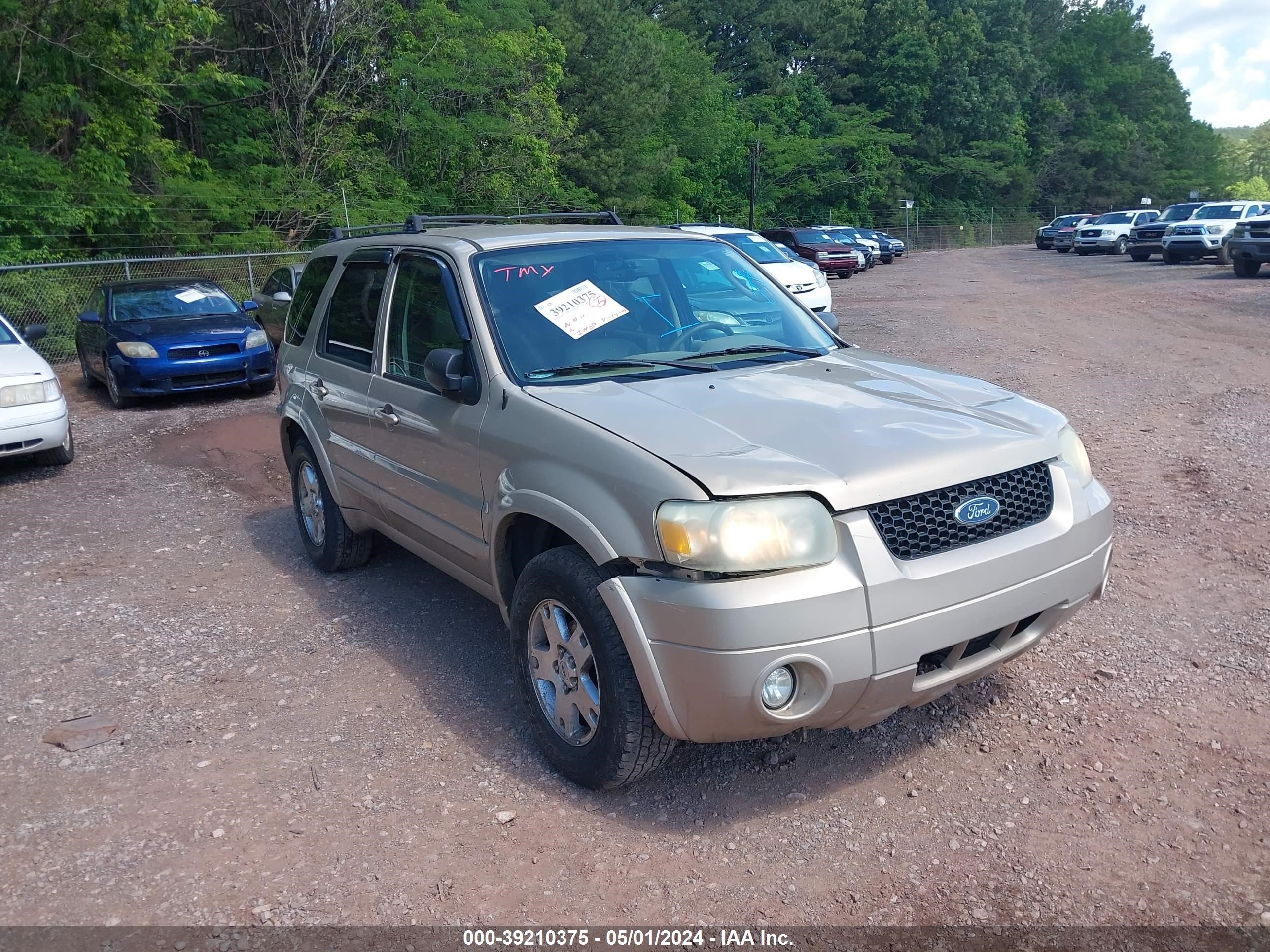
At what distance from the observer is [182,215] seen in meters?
22.1

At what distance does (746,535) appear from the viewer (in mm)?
3057

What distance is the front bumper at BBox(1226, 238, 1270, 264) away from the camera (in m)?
22.1

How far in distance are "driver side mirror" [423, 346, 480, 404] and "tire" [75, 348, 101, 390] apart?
36.7 ft

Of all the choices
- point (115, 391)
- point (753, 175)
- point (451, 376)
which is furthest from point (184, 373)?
point (753, 175)

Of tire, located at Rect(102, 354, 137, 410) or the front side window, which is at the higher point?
the front side window

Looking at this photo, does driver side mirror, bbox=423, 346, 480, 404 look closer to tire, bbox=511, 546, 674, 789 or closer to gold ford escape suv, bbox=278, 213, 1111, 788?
gold ford escape suv, bbox=278, 213, 1111, 788

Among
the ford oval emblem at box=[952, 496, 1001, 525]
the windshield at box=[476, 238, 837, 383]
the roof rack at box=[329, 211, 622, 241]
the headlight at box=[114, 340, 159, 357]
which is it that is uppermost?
the roof rack at box=[329, 211, 622, 241]

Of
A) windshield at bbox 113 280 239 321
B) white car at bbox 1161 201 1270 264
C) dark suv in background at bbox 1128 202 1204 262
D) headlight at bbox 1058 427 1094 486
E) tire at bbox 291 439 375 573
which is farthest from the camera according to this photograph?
dark suv in background at bbox 1128 202 1204 262

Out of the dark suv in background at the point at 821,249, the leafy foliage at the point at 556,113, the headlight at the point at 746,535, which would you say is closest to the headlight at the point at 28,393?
the headlight at the point at 746,535

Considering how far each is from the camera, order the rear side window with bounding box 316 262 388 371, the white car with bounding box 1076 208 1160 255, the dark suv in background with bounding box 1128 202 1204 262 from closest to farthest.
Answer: the rear side window with bounding box 316 262 388 371
the dark suv in background with bounding box 1128 202 1204 262
the white car with bounding box 1076 208 1160 255

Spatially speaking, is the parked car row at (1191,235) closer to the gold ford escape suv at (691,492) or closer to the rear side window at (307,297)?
the gold ford escape suv at (691,492)

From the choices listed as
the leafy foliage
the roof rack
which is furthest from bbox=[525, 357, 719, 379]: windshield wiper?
the leafy foliage

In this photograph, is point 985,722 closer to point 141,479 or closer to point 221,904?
point 221,904

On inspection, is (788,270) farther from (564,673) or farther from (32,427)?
(564,673)
